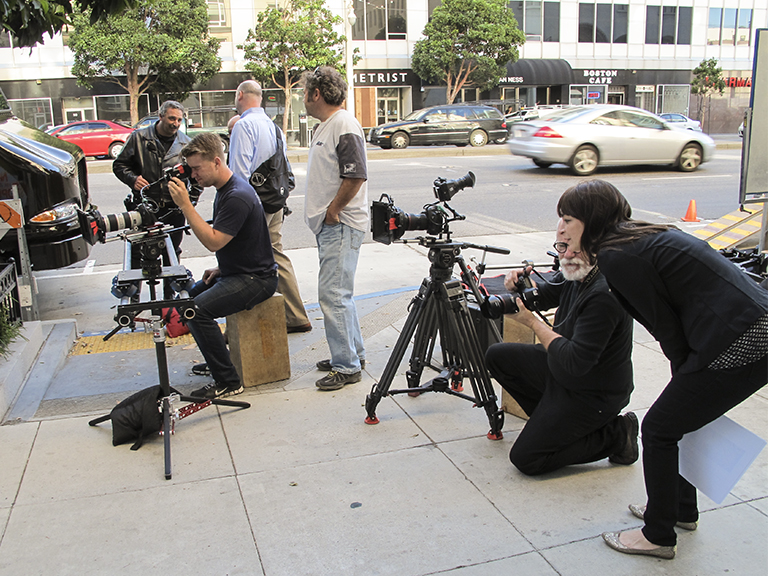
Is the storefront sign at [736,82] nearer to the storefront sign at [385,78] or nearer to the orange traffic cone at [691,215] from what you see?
the storefront sign at [385,78]

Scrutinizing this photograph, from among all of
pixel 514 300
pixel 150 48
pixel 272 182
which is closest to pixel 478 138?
pixel 150 48

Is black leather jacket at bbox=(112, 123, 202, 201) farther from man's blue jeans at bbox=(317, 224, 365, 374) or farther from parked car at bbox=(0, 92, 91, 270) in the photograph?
man's blue jeans at bbox=(317, 224, 365, 374)

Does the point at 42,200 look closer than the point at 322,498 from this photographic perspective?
No

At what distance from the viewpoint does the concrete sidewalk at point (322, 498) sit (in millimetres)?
2770

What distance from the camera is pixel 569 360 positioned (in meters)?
3.06

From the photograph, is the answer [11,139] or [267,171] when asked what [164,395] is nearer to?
[267,171]

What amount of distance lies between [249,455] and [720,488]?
224cm

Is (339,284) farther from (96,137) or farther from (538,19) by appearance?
(538,19)

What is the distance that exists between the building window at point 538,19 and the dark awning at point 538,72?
135 centimetres

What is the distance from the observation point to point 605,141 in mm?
15305

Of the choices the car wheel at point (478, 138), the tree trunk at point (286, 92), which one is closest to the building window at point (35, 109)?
the tree trunk at point (286, 92)

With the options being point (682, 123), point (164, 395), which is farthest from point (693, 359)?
point (682, 123)

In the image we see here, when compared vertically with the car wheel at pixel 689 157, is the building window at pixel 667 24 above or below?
above

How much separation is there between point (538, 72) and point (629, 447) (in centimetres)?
3721
